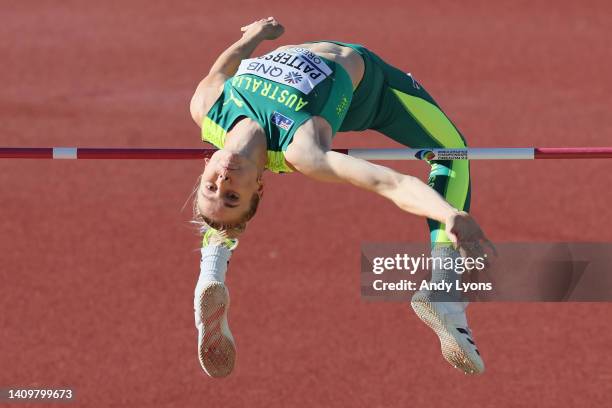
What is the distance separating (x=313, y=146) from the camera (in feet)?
18.6

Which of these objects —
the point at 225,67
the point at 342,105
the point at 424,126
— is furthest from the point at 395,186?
the point at 225,67

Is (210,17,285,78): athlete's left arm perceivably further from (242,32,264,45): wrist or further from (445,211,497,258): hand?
(445,211,497,258): hand

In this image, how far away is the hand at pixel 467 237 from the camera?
4.73m

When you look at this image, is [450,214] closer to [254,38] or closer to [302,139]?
[302,139]

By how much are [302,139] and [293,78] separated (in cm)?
41

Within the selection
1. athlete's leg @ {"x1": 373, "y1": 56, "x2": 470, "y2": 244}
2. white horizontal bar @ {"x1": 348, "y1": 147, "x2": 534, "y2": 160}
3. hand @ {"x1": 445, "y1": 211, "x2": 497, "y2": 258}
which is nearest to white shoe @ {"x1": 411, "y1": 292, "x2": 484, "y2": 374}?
athlete's leg @ {"x1": 373, "y1": 56, "x2": 470, "y2": 244}

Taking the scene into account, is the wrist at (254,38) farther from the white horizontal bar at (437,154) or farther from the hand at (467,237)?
the hand at (467,237)

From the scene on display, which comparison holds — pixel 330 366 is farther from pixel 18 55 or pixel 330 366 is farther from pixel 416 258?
pixel 18 55

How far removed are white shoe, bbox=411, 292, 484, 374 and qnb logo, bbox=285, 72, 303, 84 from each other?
1114 millimetres

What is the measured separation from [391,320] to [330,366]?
2.52 feet

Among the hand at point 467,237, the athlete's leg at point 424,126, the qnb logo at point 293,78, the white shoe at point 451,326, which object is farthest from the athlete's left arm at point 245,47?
the hand at point 467,237

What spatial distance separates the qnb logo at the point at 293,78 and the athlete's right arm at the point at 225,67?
355 mm

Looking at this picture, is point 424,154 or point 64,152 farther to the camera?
point 64,152

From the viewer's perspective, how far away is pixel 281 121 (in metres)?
5.84
